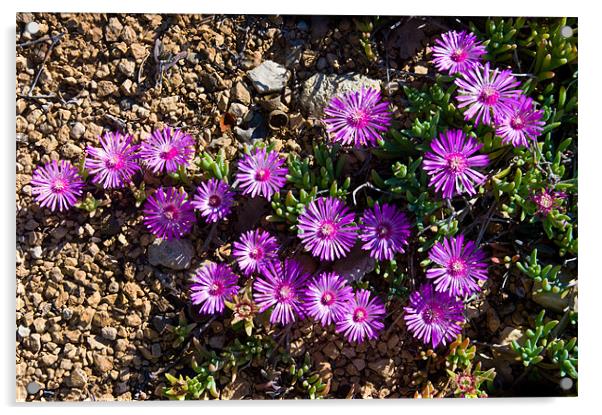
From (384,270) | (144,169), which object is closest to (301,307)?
(384,270)

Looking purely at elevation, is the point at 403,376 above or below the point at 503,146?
below

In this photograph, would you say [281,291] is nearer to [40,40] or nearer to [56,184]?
[56,184]

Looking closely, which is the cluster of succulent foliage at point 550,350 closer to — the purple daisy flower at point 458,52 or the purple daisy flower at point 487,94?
the purple daisy flower at point 487,94

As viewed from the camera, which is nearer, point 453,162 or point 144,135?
point 453,162

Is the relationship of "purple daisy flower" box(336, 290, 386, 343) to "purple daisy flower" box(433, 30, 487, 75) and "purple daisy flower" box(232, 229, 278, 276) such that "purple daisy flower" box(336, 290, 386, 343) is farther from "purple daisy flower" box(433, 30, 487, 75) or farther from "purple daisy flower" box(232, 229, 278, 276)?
"purple daisy flower" box(433, 30, 487, 75)

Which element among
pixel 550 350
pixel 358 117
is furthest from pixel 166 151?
pixel 550 350

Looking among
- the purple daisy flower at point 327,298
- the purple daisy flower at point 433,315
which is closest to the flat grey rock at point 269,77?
the purple daisy flower at point 327,298

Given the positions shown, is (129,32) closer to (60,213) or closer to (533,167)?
(60,213)
